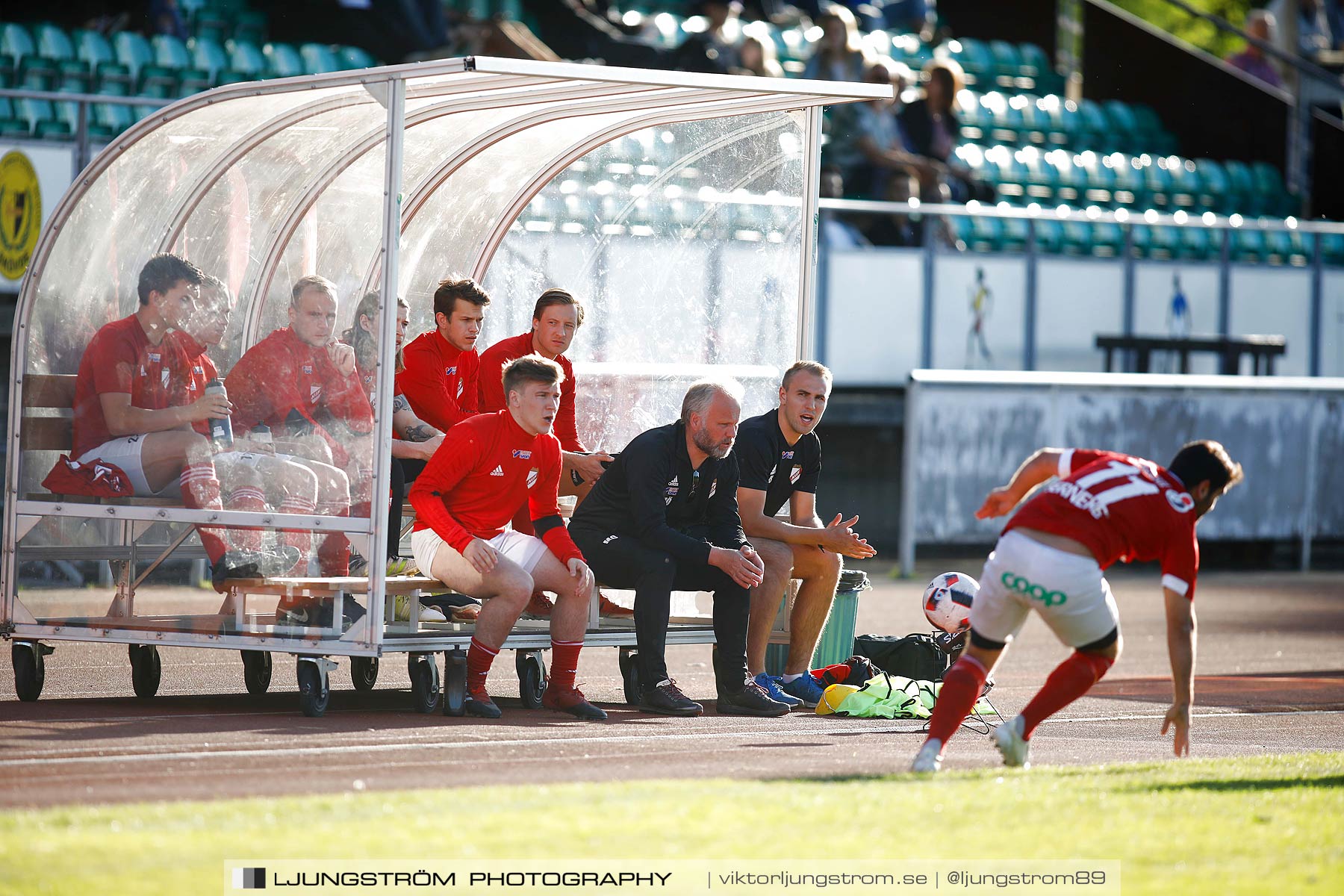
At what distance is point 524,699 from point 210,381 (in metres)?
2.23

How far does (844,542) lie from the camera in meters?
9.71

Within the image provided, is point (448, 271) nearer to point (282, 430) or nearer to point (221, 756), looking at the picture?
point (282, 430)

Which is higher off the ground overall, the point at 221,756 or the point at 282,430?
the point at 282,430

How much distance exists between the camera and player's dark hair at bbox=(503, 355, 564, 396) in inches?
360

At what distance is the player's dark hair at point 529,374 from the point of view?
9141 millimetres

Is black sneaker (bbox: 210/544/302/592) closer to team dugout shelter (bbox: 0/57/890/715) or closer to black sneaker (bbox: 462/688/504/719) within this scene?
team dugout shelter (bbox: 0/57/890/715)

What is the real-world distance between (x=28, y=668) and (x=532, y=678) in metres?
2.44

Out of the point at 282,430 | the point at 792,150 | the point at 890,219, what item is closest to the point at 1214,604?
the point at 890,219

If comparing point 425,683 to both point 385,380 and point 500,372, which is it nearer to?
point 385,380

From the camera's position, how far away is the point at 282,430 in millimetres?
9070

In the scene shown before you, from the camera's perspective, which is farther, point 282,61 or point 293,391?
point 282,61

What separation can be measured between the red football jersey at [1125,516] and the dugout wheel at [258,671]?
4222 millimetres

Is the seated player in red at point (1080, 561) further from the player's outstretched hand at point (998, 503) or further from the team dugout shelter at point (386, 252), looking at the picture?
the team dugout shelter at point (386, 252)

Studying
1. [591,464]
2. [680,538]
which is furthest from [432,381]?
[680,538]
